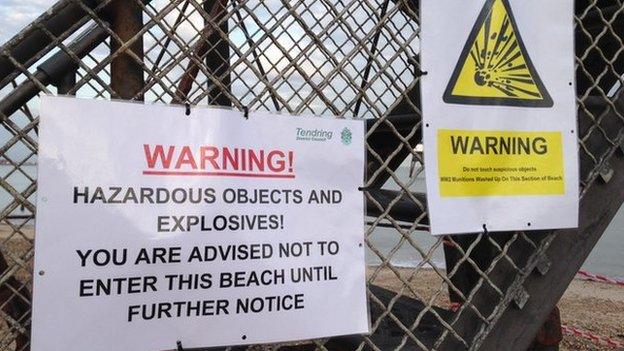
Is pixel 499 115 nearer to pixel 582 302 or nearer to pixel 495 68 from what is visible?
pixel 495 68

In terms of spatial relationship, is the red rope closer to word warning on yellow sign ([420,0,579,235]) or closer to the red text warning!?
word warning on yellow sign ([420,0,579,235])

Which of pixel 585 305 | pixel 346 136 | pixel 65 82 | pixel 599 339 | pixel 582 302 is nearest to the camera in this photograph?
pixel 346 136

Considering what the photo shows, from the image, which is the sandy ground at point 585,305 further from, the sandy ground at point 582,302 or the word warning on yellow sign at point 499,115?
the word warning on yellow sign at point 499,115

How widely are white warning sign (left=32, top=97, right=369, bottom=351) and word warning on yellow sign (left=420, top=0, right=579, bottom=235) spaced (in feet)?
1.53

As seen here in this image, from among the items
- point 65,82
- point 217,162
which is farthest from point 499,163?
point 65,82

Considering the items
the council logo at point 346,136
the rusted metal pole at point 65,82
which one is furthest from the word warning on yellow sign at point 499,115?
the rusted metal pole at point 65,82

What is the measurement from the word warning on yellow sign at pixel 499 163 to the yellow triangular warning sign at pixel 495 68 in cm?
17

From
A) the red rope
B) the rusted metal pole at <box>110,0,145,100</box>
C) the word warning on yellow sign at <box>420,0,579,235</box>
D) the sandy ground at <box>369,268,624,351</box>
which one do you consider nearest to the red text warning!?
the rusted metal pole at <box>110,0,145,100</box>

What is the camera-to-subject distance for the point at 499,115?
8.56 feet

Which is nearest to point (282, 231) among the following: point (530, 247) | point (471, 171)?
point (471, 171)

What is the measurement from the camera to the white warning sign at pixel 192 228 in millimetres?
1813

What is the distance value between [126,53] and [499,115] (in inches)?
66.6

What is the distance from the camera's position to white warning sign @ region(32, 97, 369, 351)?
1813mm

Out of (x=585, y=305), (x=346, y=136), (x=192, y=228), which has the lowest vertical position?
(x=585, y=305)
